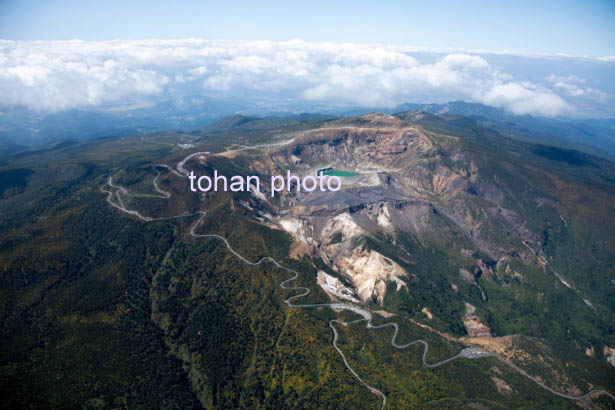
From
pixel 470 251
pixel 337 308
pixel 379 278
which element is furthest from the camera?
pixel 470 251

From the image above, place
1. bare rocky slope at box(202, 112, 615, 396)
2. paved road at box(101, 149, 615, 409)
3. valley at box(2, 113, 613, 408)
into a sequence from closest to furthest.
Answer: paved road at box(101, 149, 615, 409) → valley at box(2, 113, 613, 408) → bare rocky slope at box(202, 112, 615, 396)

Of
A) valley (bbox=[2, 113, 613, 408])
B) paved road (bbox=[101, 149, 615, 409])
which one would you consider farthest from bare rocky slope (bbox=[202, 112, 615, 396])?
paved road (bbox=[101, 149, 615, 409])

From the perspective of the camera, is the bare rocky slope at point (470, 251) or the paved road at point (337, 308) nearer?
the paved road at point (337, 308)

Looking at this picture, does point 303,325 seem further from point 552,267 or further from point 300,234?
point 552,267

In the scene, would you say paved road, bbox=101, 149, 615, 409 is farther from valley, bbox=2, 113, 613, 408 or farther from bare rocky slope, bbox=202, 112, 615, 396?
bare rocky slope, bbox=202, 112, 615, 396

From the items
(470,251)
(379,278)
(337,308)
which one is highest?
(337,308)

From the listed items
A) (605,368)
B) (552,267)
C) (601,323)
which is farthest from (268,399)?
(552,267)

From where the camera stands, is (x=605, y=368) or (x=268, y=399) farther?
(x=605, y=368)

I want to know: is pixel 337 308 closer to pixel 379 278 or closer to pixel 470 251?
pixel 379 278

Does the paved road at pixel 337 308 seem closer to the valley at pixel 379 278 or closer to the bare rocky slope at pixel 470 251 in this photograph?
the valley at pixel 379 278

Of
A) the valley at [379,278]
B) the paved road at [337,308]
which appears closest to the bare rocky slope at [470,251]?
the valley at [379,278]

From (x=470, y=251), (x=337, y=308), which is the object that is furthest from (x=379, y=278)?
(x=470, y=251)
